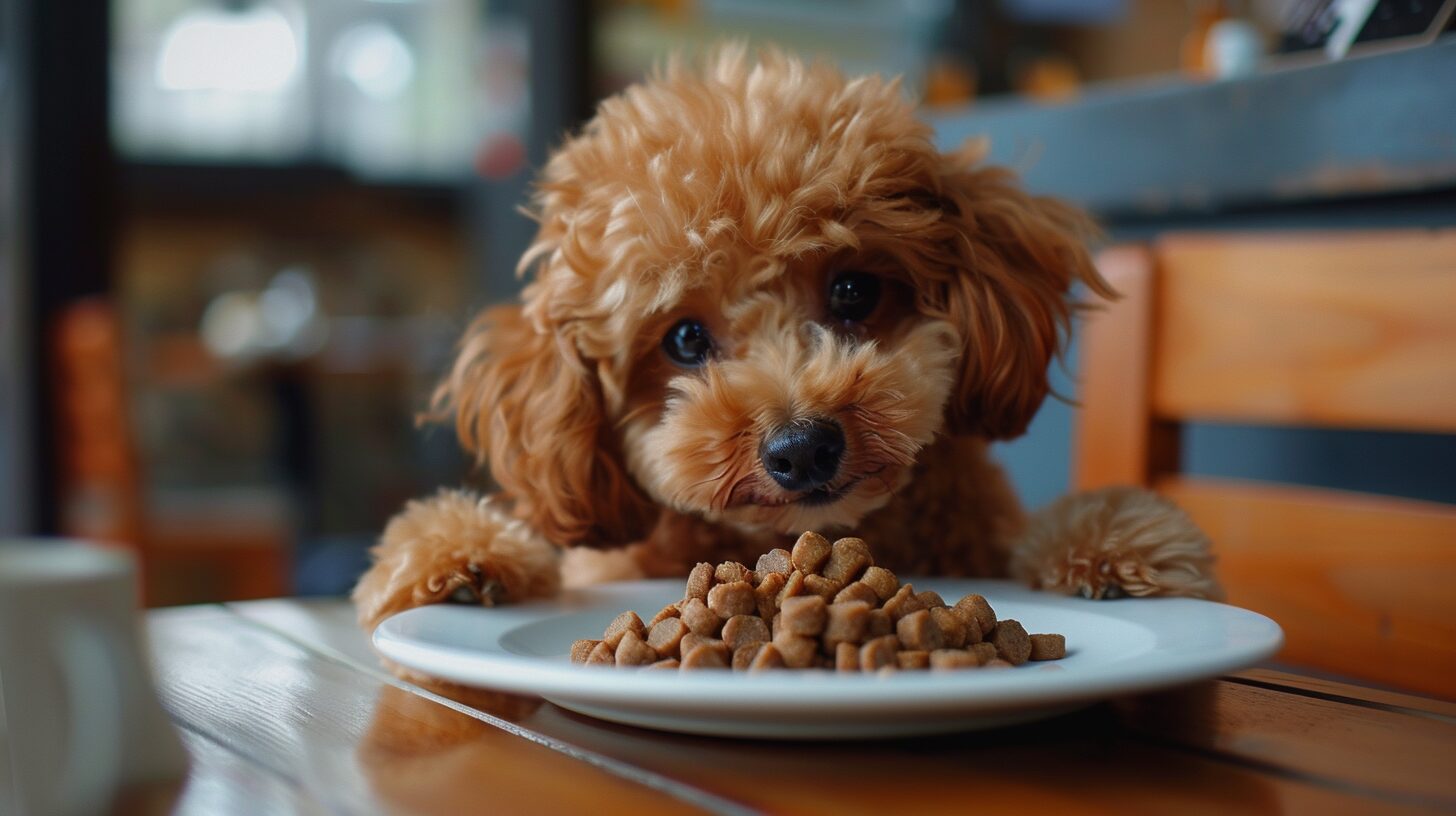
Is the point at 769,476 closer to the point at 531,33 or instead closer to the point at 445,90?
the point at 531,33

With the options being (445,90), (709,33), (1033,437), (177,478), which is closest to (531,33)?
Answer: (709,33)

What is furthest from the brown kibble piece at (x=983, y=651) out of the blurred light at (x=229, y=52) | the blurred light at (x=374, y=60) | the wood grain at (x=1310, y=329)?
the blurred light at (x=374, y=60)

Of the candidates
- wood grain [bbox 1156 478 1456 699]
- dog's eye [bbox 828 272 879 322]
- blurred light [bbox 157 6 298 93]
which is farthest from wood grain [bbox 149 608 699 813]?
blurred light [bbox 157 6 298 93]

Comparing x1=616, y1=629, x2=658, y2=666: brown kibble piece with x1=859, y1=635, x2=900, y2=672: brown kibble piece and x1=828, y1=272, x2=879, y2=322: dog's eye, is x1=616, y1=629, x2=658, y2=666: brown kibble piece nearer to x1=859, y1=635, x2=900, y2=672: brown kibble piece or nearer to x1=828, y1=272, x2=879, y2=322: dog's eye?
x1=859, y1=635, x2=900, y2=672: brown kibble piece

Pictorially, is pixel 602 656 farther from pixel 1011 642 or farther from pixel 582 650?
pixel 1011 642

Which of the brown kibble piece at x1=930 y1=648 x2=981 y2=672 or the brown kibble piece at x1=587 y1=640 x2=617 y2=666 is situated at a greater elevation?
the brown kibble piece at x1=930 y1=648 x2=981 y2=672

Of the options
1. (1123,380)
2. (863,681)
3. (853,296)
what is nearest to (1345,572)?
(1123,380)

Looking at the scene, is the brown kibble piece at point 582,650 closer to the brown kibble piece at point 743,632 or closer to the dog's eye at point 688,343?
the brown kibble piece at point 743,632
